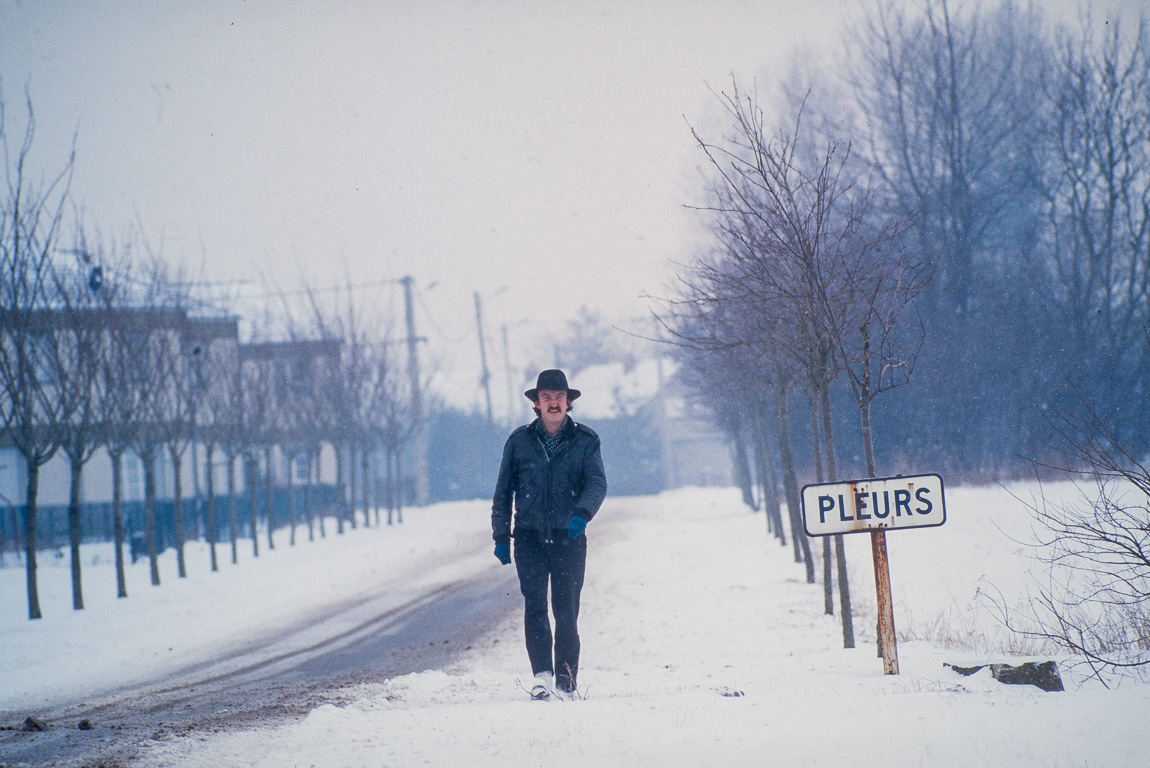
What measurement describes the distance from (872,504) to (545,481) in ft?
6.51

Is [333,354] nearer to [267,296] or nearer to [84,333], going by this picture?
[267,296]

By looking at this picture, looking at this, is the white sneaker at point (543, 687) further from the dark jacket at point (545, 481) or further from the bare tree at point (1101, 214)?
the bare tree at point (1101, 214)

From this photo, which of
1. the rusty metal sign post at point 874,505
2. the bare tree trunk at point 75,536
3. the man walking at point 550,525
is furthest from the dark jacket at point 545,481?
the bare tree trunk at point 75,536

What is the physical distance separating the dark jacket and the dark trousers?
113 millimetres

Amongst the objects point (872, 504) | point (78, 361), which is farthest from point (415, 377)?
point (872, 504)

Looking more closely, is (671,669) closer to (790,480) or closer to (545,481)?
(545,481)

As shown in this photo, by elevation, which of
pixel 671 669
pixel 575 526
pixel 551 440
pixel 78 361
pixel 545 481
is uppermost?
pixel 78 361

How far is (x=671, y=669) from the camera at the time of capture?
6.84 m

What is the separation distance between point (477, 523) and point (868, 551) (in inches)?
547

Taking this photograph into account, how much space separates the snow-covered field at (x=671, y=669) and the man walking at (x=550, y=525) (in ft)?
1.51

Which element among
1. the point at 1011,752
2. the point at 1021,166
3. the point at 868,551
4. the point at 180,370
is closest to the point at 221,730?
the point at 1011,752

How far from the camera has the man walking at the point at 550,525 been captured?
5539mm

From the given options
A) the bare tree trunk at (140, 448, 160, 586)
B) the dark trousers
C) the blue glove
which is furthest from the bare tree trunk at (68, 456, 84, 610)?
the blue glove

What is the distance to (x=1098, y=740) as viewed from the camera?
3.72 metres
